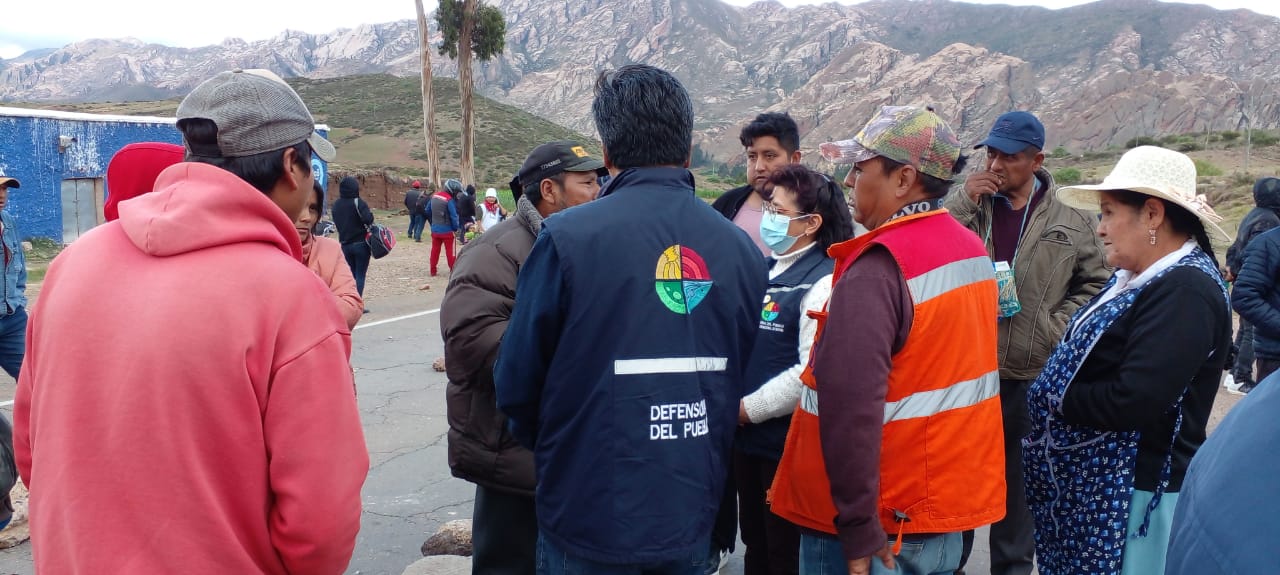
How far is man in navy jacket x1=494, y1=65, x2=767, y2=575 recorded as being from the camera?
81.3 inches

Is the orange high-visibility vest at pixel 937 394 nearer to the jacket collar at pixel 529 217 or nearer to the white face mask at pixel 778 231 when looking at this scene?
the white face mask at pixel 778 231

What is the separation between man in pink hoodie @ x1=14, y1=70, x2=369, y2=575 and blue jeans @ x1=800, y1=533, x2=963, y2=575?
4.55 ft

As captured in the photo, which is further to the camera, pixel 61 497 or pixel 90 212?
pixel 90 212

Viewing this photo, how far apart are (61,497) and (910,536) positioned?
2.00m

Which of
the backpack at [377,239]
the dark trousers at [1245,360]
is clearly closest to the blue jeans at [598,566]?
the dark trousers at [1245,360]

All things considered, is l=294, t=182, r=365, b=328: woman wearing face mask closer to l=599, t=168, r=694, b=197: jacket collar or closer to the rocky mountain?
l=599, t=168, r=694, b=197: jacket collar

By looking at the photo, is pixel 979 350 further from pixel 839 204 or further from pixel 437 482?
pixel 437 482

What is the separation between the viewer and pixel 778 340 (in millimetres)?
3162

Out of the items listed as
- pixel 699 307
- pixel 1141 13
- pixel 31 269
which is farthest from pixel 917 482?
pixel 1141 13

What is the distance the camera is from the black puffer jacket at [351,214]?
11.4 metres

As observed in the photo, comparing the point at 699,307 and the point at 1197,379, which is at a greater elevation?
the point at 699,307

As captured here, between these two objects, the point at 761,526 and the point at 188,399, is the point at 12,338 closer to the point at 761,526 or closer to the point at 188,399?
the point at 761,526

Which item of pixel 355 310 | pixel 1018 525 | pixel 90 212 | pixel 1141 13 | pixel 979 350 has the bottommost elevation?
pixel 90 212

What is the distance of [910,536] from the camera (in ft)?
7.88
